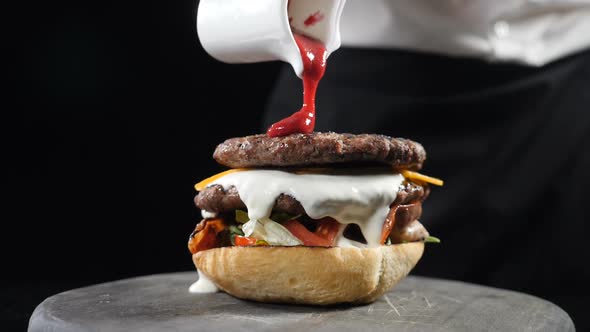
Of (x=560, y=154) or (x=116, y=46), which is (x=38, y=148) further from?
(x=560, y=154)

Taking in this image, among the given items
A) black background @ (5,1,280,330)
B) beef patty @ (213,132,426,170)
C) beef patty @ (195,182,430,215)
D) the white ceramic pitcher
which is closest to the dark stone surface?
beef patty @ (195,182,430,215)

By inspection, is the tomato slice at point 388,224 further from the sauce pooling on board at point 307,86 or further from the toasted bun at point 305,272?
the sauce pooling on board at point 307,86

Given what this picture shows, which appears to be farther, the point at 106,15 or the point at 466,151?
the point at 106,15

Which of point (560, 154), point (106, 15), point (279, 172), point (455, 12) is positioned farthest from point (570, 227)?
point (106, 15)

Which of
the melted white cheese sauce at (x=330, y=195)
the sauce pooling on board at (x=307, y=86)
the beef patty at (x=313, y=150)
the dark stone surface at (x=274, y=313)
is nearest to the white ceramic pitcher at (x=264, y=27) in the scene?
the sauce pooling on board at (x=307, y=86)

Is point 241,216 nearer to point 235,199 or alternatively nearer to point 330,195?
point 235,199

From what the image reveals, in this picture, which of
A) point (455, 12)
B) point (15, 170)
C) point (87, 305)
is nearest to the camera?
point (87, 305)

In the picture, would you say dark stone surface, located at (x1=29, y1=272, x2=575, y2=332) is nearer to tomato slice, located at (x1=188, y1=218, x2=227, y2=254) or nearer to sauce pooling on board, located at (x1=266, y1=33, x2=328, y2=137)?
tomato slice, located at (x1=188, y1=218, x2=227, y2=254)
